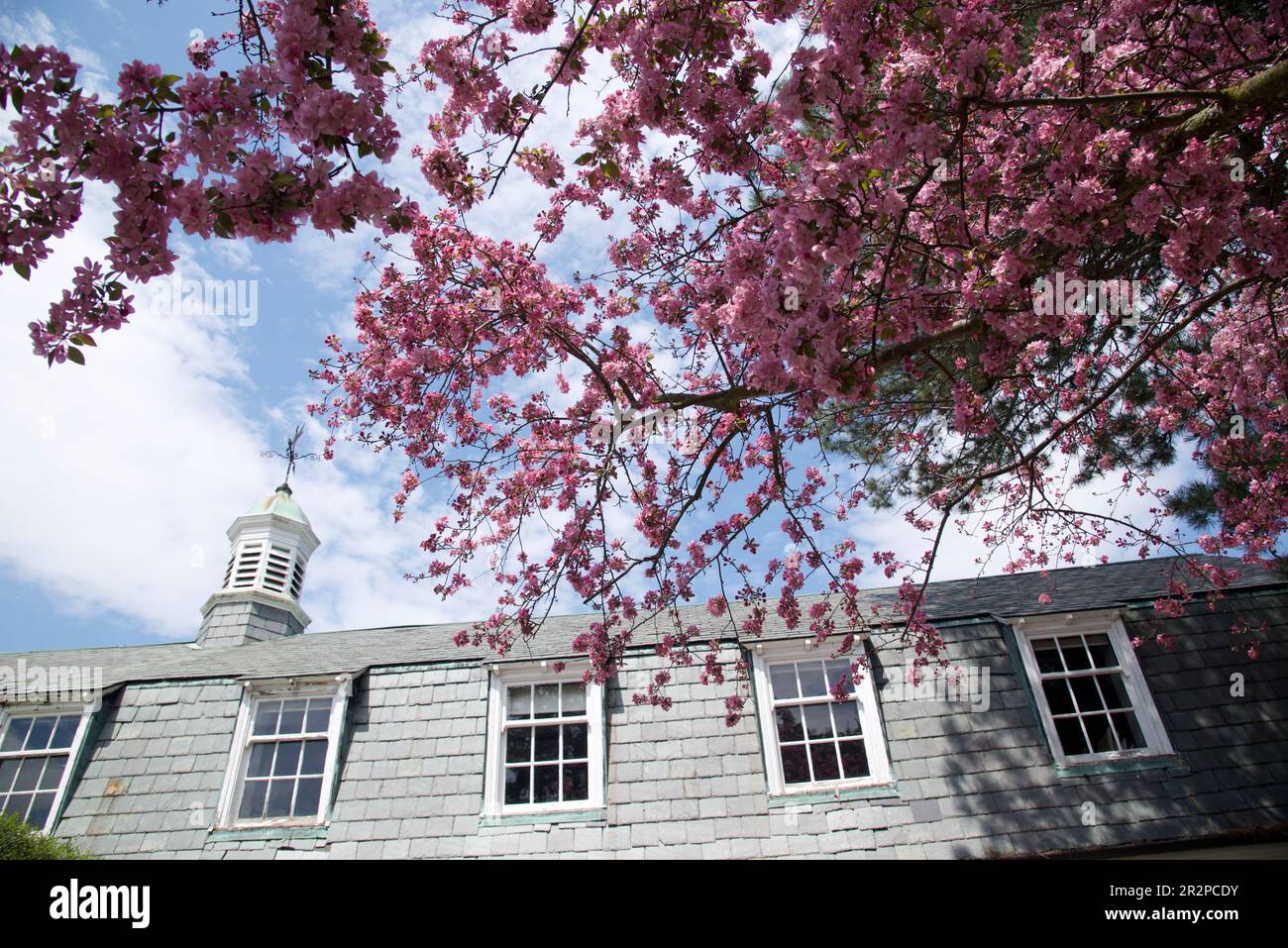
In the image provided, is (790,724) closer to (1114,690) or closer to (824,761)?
(824,761)

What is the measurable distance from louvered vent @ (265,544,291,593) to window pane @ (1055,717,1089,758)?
37.3 ft

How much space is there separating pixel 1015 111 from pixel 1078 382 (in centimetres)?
272

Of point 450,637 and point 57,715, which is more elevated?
point 450,637

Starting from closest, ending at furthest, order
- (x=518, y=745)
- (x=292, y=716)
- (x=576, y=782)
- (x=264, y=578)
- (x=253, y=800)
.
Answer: (x=576, y=782) → (x=253, y=800) → (x=518, y=745) → (x=292, y=716) → (x=264, y=578)

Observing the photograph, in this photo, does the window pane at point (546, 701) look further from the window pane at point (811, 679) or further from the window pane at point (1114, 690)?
the window pane at point (1114, 690)

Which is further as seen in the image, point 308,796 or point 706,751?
point 308,796

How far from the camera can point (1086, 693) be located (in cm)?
806

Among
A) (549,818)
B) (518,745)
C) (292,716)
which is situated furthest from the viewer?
(292,716)

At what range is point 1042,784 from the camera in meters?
7.37

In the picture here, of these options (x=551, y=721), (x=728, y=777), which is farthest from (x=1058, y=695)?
(x=551, y=721)

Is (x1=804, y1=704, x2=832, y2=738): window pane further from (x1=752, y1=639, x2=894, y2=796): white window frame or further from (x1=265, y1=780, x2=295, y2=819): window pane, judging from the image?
(x1=265, y1=780, x2=295, y2=819): window pane

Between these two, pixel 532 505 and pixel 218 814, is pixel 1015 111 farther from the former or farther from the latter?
pixel 218 814

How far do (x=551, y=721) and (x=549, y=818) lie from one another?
98cm

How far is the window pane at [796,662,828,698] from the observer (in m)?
8.28
